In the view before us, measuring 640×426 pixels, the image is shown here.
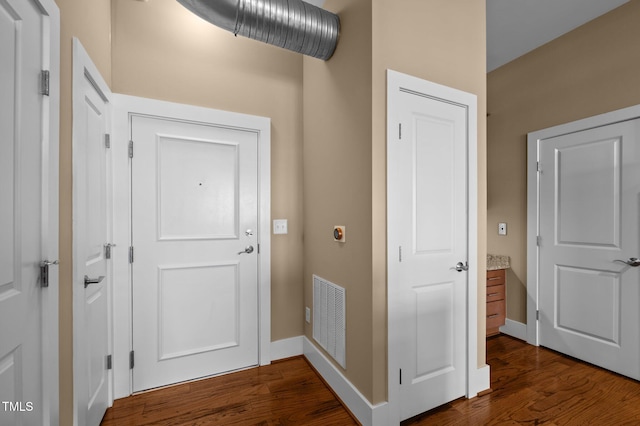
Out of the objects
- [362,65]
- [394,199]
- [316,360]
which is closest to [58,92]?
[362,65]

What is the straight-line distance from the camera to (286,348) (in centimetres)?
257

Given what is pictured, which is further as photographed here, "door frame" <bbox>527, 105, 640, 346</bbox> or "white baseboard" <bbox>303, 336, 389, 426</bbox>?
"door frame" <bbox>527, 105, 640, 346</bbox>

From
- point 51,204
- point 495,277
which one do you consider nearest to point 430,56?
point 51,204

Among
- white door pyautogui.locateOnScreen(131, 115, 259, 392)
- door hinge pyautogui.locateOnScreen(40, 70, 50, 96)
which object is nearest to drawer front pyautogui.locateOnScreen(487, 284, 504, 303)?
white door pyautogui.locateOnScreen(131, 115, 259, 392)

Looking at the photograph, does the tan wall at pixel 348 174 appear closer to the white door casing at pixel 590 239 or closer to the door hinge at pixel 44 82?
the door hinge at pixel 44 82

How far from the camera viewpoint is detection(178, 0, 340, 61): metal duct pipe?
5.55 feet

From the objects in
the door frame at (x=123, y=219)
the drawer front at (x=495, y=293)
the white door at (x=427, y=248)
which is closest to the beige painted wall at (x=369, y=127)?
the white door at (x=427, y=248)

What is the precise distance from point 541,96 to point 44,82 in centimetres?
383

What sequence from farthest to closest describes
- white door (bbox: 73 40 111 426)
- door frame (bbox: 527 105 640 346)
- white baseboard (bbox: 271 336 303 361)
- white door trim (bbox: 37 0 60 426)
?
1. door frame (bbox: 527 105 640 346)
2. white baseboard (bbox: 271 336 303 361)
3. white door (bbox: 73 40 111 426)
4. white door trim (bbox: 37 0 60 426)

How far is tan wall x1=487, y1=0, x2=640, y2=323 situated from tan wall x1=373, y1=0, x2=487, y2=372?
127 centimetres

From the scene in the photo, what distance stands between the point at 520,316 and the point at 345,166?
8.60 feet

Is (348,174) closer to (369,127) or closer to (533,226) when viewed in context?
(369,127)

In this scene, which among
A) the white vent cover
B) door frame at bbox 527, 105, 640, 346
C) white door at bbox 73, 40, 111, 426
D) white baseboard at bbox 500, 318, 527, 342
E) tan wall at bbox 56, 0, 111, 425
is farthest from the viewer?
white baseboard at bbox 500, 318, 527, 342

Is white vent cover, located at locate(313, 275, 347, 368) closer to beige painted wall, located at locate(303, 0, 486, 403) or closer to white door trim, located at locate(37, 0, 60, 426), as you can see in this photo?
beige painted wall, located at locate(303, 0, 486, 403)
